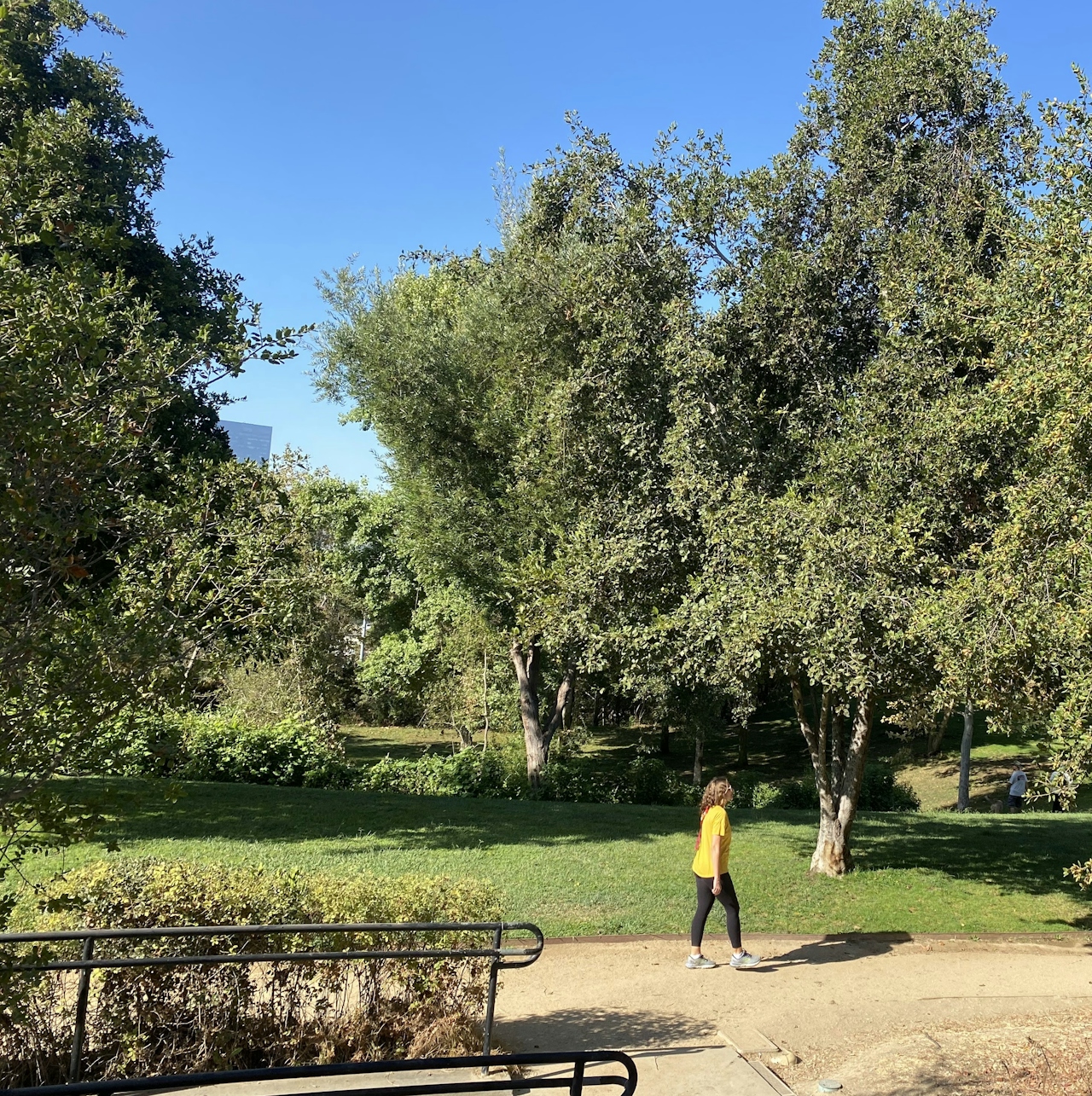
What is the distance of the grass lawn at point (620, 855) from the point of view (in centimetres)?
1070

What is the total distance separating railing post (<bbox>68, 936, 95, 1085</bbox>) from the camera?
5258 millimetres

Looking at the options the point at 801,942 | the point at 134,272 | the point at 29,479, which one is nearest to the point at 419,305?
the point at 134,272

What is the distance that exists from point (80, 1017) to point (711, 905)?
5.34 m

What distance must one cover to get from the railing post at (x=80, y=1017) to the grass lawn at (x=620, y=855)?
15.3 ft

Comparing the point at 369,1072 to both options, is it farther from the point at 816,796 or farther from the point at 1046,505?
the point at 816,796

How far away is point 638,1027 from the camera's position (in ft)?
22.5

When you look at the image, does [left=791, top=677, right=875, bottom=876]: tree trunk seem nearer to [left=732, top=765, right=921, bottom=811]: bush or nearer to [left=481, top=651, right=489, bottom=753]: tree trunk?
[left=732, top=765, right=921, bottom=811]: bush

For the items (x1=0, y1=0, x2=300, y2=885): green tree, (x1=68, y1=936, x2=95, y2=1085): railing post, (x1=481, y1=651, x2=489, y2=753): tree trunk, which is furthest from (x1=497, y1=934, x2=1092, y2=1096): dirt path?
(x1=481, y1=651, x2=489, y2=753): tree trunk

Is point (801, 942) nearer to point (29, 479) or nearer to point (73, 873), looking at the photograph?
point (73, 873)

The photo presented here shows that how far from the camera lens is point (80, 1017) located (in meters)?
5.29

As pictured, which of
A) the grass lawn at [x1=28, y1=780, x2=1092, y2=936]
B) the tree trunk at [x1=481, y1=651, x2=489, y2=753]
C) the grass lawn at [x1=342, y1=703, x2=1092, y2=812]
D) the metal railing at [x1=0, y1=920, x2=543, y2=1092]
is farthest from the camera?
the grass lawn at [x1=342, y1=703, x2=1092, y2=812]

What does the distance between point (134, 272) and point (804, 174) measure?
10.4 meters

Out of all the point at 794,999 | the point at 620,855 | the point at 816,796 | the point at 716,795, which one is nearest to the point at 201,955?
the point at 716,795

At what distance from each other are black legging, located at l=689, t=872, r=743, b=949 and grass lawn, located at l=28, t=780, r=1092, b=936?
4.87ft
